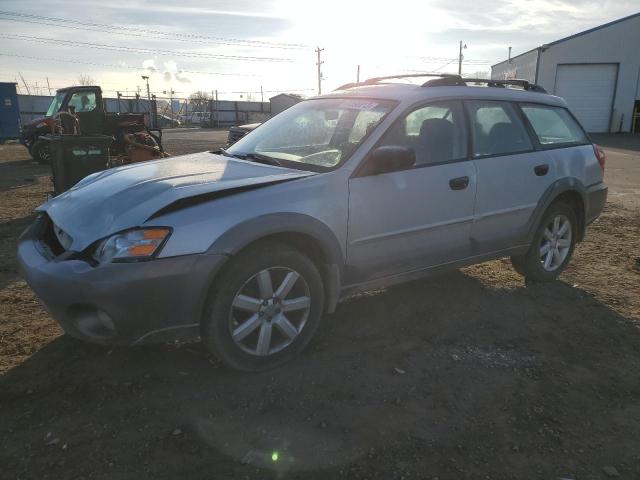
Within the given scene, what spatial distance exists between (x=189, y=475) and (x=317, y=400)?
0.82 metres

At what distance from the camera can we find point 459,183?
379 cm

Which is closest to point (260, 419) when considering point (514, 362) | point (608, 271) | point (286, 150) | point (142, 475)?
point (142, 475)

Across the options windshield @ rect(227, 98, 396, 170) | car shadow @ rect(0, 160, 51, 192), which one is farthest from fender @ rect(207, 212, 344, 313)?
car shadow @ rect(0, 160, 51, 192)

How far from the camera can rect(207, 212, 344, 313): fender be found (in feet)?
9.13

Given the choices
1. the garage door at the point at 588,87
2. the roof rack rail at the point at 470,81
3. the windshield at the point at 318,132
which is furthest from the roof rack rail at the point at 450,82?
the garage door at the point at 588,87

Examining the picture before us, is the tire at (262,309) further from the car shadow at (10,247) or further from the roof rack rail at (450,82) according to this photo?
the car shadow at (10,247)

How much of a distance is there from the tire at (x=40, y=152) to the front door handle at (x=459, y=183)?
14493 mm

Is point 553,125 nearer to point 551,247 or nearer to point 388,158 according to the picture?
point 551,247

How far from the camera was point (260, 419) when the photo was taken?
104 inches

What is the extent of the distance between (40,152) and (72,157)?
8882 millimetres

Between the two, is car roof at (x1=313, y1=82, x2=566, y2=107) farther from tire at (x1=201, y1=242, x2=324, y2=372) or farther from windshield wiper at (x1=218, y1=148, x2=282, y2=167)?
tire at (x1=201, y1=242, x2=324, y2=372)

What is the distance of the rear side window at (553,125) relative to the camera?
→ 4.51m

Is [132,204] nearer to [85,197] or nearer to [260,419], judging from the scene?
[85,197]

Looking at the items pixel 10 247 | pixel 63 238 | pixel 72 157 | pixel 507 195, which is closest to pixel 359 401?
pixel 63 238
